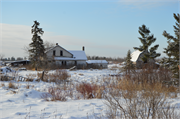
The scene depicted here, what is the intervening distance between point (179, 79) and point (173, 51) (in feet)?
5.03

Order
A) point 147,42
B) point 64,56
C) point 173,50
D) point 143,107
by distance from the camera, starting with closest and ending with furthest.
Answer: point 143,107 → point 173,50 → point 147,42 → point 64,56

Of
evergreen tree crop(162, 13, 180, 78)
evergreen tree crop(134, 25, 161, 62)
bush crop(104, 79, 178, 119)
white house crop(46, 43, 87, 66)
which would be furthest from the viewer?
white house crop(46, 43, 87, 66)

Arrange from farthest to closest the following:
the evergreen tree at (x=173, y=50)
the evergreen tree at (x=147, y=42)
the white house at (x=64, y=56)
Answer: the white house at (x=64, y=56), the evergreen tree at (x=147, y=42), the evergreen tree at (x=173, y=50)

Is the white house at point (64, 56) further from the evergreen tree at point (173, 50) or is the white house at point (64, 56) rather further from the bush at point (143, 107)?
the bush at point (143, 107)

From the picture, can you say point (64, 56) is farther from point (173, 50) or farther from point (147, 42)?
point (173, 50)

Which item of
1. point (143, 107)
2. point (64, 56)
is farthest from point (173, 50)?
point (64, 56)

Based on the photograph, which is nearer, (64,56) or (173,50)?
(173,50)

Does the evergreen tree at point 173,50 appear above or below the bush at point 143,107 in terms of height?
above

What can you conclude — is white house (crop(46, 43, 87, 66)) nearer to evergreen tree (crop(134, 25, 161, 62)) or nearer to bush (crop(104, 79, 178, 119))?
evergreen tree (crop(134, 25, 161, 62))

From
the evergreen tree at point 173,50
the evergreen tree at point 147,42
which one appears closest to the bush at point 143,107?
the evergreen tree at point 173,50

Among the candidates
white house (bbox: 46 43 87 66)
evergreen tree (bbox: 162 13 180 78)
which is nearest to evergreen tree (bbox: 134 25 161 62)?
white house (bbox: 46 43 87 66)

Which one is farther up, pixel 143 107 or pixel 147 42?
pixel 147 42

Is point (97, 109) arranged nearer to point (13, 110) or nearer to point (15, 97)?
point (13, 110)

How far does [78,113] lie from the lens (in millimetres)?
4781
